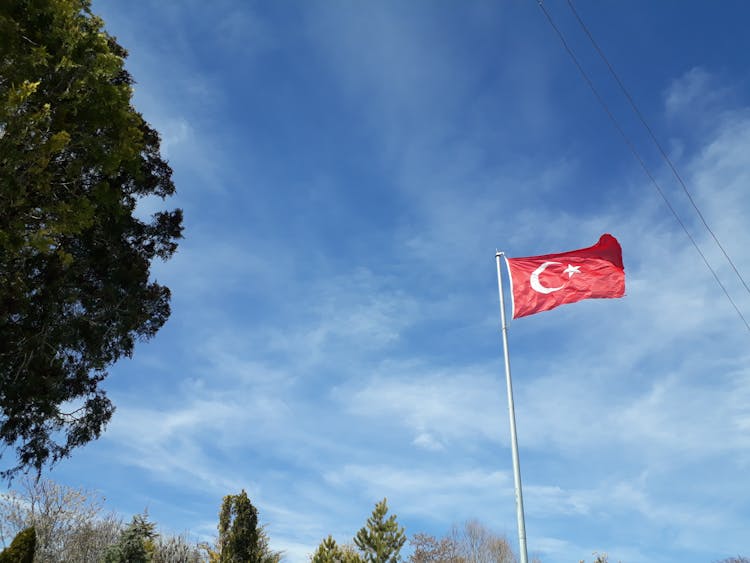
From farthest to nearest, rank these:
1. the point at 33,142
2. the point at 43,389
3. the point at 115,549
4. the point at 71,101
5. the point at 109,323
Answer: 1. the point at 115,549
2. the point at 109,323
3. the point at 43,389
4. the point at 71,101
5. the point at 33,142

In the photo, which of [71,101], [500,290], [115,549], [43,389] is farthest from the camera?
[115,549]

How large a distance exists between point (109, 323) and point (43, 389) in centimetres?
241

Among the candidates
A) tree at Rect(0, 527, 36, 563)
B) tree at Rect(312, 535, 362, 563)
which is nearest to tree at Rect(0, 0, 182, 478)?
tree at Rect(0, 527, 36, 563)

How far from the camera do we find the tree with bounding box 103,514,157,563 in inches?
907

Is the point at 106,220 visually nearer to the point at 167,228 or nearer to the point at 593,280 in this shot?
A: the point at 167,228

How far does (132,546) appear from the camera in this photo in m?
23.2

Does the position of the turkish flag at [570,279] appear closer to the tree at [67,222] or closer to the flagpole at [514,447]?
the flagpole at [514,447]

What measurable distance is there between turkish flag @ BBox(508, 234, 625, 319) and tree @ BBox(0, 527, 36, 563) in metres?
16.7

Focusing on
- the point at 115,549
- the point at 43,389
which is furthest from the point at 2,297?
the point at 115,549

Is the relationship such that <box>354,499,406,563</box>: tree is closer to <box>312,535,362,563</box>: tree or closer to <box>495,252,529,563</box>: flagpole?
<box>312,535,362,563</box>: tree

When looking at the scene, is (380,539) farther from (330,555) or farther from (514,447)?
(514,447)

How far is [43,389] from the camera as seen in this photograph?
15.3 metres

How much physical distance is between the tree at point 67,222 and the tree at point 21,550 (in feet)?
13.9

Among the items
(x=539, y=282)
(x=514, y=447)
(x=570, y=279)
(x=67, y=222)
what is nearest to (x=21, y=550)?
(x=67, y=222)
